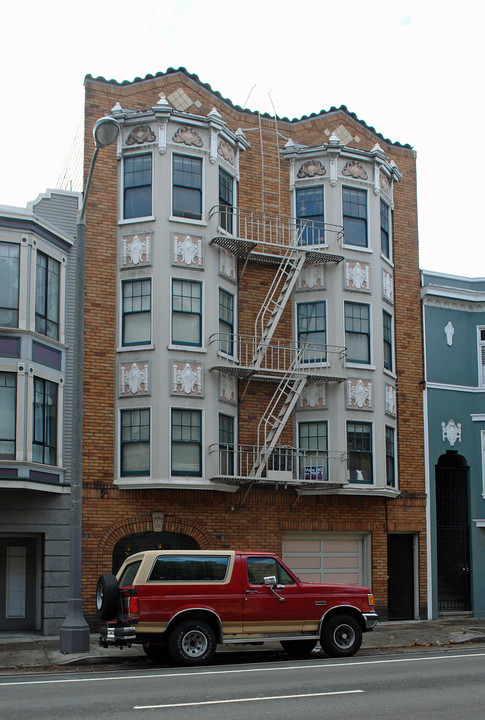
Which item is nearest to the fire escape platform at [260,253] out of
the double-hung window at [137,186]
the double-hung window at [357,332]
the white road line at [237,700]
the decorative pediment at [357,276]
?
the decorative pediment at [357,276]

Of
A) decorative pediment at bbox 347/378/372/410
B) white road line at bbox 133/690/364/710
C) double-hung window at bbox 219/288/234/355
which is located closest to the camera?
white road line at bbox 133/690/364/710

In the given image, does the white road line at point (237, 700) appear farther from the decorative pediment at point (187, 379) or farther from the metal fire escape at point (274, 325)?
the decorative pediment at point (187, 379)

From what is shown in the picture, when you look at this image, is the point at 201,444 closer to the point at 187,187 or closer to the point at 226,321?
the point at 226,321

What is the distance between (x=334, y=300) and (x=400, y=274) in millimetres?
2893

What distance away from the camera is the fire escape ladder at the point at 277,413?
21798mm

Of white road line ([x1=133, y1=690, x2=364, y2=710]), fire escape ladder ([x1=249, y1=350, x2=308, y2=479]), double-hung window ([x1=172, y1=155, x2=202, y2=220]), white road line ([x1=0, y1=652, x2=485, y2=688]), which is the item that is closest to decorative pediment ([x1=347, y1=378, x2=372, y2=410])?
fire escape ladder ([x1=249, y1=350, x2=308, y2=479])

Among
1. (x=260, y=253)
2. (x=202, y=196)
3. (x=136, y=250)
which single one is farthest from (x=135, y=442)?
(x=202, y=196)

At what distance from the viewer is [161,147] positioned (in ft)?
72.8

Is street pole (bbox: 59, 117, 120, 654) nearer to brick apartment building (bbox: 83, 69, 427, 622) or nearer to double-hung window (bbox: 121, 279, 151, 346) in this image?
brick apartment building (bbox: 83, 69, 427, 622)

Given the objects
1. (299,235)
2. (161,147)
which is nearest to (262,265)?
(299,235)

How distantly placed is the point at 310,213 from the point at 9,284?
8.65m

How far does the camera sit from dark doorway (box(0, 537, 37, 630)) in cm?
2059

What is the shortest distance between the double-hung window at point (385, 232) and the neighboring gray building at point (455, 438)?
1.33 meters

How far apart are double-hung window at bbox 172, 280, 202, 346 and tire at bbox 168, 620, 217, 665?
8306mm
